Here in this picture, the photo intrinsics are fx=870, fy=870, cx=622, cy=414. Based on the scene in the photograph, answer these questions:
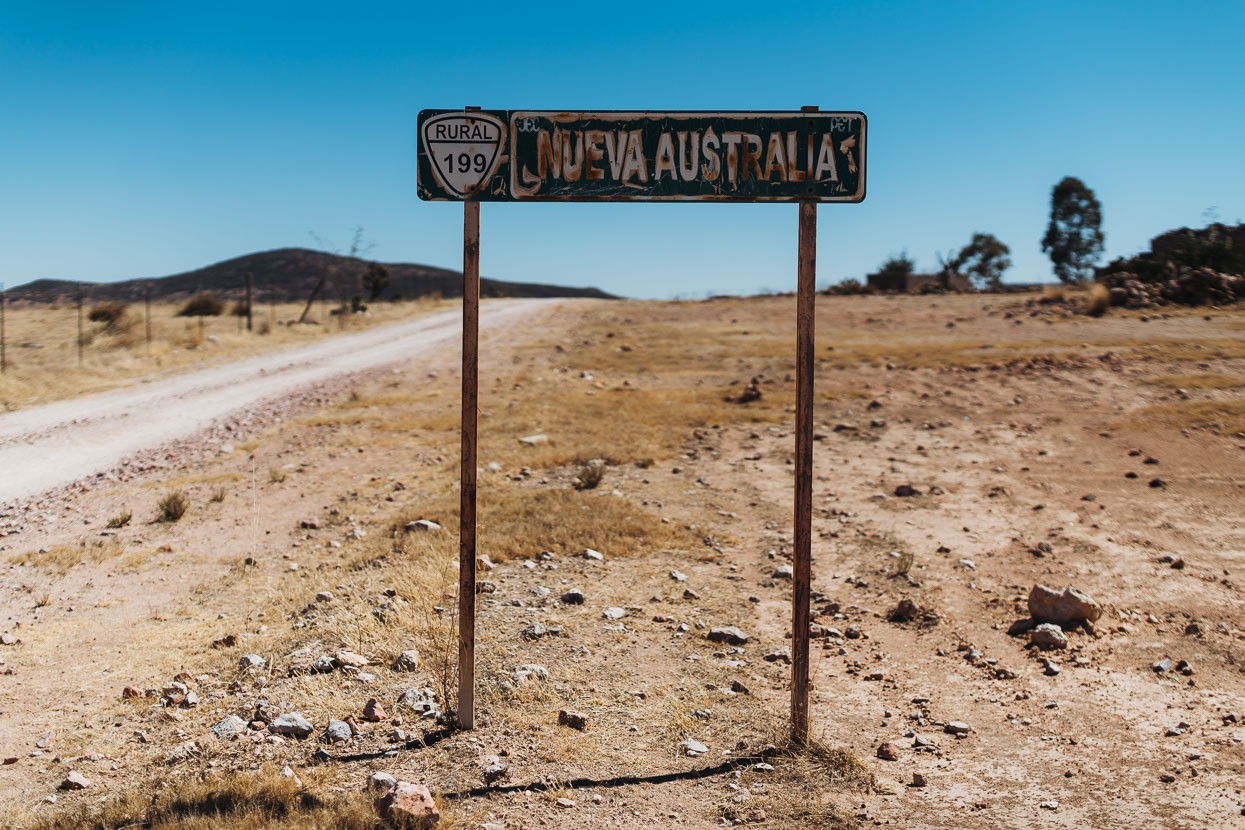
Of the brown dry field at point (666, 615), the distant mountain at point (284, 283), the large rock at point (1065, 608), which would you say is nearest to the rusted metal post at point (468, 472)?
the brown dry field at point (666, 615)

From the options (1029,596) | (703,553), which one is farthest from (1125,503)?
(703,553)

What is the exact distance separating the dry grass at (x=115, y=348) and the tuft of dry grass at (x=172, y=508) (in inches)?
291

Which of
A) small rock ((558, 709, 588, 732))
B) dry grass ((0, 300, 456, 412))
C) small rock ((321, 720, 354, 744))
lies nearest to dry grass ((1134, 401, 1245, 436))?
small rock ((558, 709, 588, 732))

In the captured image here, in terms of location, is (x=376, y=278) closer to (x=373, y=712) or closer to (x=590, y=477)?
(x=590, y=477)

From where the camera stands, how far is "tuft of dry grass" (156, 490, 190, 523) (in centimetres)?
819

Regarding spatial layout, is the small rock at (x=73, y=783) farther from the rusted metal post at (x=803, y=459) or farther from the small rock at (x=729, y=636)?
the small rock at (x=729, y=636)

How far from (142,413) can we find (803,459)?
474 inches

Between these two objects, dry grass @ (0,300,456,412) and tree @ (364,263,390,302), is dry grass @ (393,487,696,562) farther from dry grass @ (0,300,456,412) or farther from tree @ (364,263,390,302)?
tree @ (364,263,390,302)

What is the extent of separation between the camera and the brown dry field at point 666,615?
3797 millimetres

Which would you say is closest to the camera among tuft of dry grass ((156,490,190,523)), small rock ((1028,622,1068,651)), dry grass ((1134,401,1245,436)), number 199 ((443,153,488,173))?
number 199 ((443,153,488,173))

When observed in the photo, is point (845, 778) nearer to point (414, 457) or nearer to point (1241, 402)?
point (414, 457)

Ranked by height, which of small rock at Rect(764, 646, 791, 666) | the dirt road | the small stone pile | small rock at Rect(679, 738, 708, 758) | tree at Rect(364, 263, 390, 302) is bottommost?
small rock at Rect(679, 738, 708, 758)

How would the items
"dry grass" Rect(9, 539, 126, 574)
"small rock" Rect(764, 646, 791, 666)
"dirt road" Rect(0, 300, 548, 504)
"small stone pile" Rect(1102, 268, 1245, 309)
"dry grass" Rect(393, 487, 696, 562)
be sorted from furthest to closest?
1. "small stone pile" Rect(1102, 268, 1245, 309)
2. "dirt road" Rect(0, 300, 548, 504)
3. "dry grass" Rect(393, 487, 696, 562)
4. "dry grass" Rect(9, 539, 126, 574)
5. "small rock" Rect(764, 646, 791, 666)

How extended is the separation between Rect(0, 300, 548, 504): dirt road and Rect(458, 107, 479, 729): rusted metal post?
22.9ft
